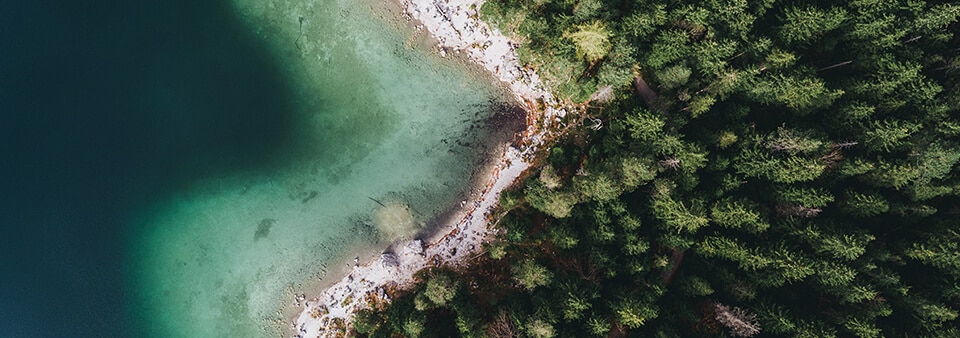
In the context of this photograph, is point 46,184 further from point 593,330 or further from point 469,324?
point 593,330

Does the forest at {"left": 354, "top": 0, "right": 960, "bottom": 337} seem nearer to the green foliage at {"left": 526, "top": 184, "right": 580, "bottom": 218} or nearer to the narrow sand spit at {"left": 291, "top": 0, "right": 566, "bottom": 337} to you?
the green foliage at {"left": 526, "top": 184, "right": 580, "bottom": 218}

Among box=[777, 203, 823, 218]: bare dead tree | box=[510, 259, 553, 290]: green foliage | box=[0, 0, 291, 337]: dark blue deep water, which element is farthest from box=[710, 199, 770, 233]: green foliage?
box=[0, 0, 291, 337]: dark blue deep water

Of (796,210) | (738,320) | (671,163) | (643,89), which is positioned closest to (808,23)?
(643,89)

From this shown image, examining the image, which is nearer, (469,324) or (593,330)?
(593,330)

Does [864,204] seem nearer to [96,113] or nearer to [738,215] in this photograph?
[738,215]

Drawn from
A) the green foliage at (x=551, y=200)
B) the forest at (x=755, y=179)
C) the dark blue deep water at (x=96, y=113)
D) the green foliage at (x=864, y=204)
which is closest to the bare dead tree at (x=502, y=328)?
the forest at (x=755, y=179)

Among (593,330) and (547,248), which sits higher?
(547,248)

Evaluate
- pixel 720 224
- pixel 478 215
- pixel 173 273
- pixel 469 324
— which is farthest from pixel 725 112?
pixel 173 273
